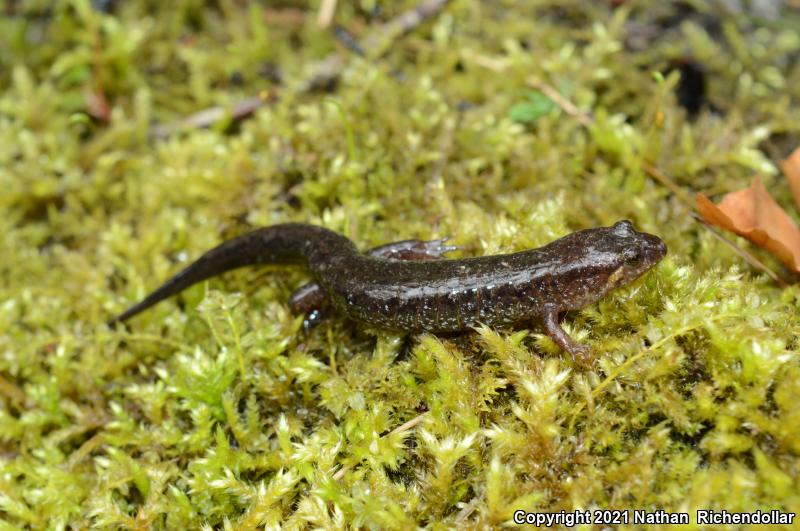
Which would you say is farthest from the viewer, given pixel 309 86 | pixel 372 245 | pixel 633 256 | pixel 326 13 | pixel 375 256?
pixel 326 13

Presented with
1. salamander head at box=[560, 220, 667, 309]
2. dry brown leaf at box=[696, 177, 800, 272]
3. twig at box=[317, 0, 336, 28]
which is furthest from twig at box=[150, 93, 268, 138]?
dry brown leaf at box=[696, 177, 800, 272]

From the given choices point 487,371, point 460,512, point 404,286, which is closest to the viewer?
point 460,512

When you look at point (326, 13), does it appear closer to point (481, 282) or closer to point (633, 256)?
point (481, 282)

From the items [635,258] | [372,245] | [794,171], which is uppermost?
[794,171]

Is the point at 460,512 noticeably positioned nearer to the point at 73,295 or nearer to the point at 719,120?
the point at 73,295

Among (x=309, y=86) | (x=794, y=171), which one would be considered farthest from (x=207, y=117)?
(x=794, y=171)

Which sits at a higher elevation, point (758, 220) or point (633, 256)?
point (758, 220)

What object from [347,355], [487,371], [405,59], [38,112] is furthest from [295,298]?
[38,112]
